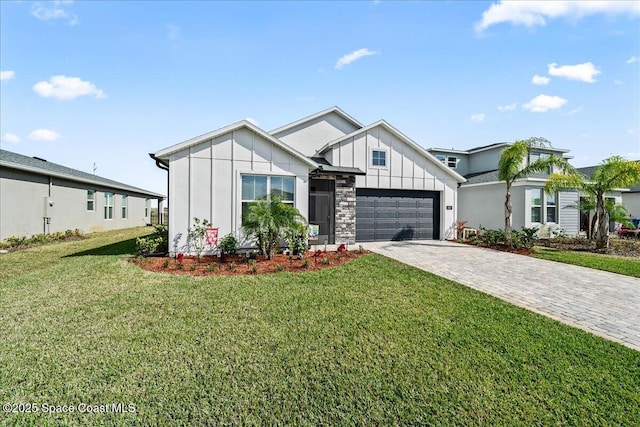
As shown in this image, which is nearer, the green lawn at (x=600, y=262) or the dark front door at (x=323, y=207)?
the green lawn at (x=600, y=262)

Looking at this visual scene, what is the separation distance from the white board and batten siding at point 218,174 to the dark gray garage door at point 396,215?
4882mm

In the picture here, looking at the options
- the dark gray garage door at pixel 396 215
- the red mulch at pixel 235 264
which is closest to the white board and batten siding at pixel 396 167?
the dark gray garage door at pixel 396 215

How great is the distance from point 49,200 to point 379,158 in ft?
53.7

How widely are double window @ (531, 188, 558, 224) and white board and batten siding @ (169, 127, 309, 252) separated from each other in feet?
43.9

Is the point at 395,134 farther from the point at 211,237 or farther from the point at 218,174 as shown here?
the point at 211,237

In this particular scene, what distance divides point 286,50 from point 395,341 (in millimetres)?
11176

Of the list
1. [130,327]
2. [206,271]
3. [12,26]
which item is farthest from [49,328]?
[12,26]

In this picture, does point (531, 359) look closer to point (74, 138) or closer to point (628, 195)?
point (74, 138)

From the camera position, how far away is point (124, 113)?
39.2 feet

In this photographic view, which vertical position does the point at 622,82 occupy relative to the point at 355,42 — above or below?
below

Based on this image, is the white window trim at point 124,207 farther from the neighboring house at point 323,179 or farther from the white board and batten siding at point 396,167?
the white board and batten siding at point 396,167

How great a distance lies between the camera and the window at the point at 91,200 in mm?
17516

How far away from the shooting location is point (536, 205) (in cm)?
1495

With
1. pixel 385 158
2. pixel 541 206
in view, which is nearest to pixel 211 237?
pixel 385 158
